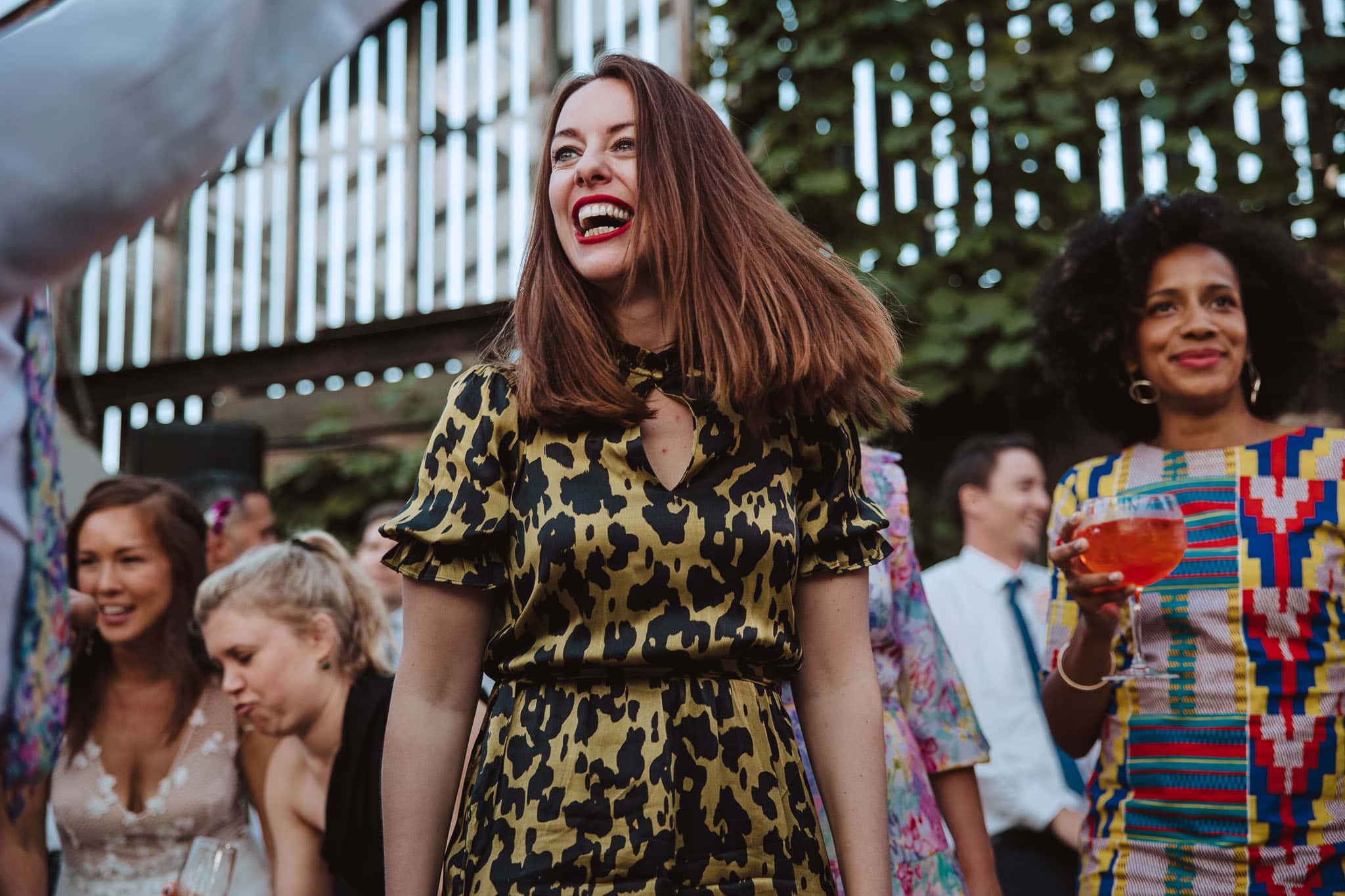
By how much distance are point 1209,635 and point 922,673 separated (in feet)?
1.63

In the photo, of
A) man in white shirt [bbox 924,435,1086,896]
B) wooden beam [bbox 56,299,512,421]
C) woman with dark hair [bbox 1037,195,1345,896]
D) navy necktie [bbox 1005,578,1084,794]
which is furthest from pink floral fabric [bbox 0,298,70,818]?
wooden beam [bbox 56,299,512,421]

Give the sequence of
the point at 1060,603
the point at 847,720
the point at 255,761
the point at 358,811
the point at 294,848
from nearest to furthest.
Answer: the point at 847,720 < the point at 1060,603 < the point at 358,811 < the point at 294,848 < the point at 255,761

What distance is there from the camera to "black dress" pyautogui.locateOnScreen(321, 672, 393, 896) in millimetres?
2842

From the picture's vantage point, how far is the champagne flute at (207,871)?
212cm

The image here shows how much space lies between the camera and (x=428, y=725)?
4.95ft

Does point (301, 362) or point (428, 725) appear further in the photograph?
point (301, 362)

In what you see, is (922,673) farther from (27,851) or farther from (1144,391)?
(27,851)

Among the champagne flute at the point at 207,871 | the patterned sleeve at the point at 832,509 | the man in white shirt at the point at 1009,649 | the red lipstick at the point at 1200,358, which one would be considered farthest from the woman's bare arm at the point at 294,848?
the red lipstick at the point at 1200,358

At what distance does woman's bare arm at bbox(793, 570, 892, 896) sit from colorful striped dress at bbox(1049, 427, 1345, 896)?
2.95ft

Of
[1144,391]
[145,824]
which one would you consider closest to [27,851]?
[145,824]

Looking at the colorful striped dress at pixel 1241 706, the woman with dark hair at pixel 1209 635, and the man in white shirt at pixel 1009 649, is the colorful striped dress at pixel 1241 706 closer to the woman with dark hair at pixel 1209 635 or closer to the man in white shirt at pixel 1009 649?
the woman with dark hair at pixel 1209 635

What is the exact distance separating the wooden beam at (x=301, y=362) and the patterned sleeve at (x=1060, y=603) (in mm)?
4077

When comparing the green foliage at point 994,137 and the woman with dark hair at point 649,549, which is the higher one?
the green foliage at point 994,137

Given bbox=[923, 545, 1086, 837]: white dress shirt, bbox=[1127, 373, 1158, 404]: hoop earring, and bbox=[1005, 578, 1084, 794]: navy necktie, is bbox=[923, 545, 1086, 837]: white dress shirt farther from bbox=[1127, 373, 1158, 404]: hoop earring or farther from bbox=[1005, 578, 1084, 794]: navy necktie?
bbox=[1127, 373, 1158, 404]: hoop earring
